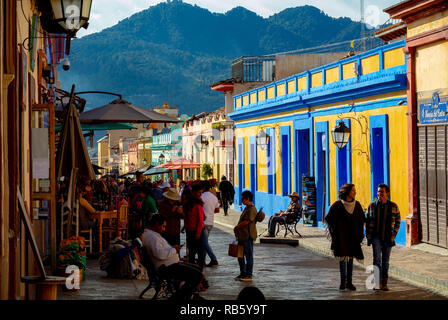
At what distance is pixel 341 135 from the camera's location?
21.2 meters

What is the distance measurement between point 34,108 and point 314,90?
14865 millimetres

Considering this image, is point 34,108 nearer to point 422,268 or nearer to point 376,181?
point 422,268

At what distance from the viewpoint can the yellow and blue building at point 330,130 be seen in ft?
61.3

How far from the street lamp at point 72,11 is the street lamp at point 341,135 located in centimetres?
1192

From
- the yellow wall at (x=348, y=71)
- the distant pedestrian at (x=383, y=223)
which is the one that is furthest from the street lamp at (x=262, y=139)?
the distant pedestrian at (x=383, y=223)

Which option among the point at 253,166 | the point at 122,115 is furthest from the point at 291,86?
the point at 122,115

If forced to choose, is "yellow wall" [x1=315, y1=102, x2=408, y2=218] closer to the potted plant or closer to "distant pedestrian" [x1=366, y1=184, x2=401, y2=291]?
"distant pedestrian" [x1=366, y1=184, x2=401, y2=291]

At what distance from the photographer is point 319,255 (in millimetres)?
17219

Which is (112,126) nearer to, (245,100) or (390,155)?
(390,155)

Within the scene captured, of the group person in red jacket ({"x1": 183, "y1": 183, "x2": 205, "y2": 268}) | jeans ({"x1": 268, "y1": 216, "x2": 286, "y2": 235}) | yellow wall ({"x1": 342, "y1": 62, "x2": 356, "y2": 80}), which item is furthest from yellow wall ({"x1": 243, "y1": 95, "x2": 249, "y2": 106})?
person in red jacket ({"x1": 183, "y1": 183, "x2": 205, "y2": 268})

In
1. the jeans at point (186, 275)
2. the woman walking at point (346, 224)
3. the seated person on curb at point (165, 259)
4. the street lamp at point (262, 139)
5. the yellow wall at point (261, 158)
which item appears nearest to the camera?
the jeans at point (186, 275)

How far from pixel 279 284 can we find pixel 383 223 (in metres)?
2.11

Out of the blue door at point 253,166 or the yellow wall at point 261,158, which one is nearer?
the yellow wall at point 261,158

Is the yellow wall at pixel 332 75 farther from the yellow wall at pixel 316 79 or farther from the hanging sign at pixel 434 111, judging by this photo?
the hanging sign at pixel 434 111
